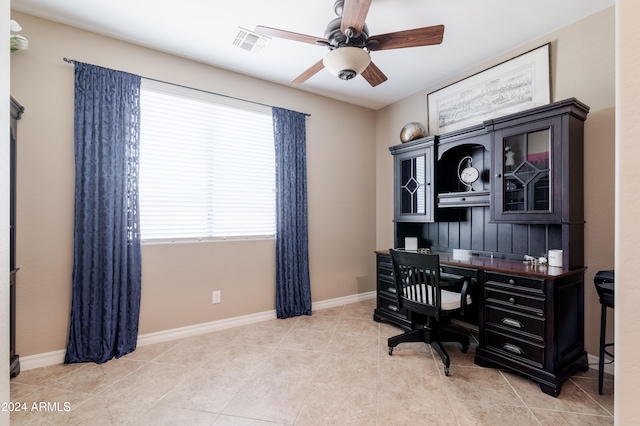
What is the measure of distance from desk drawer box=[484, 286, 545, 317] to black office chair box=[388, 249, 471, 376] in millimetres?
176

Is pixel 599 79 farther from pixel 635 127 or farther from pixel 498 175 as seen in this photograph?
pixel 635 127

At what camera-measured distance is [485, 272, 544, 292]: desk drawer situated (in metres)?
1.97

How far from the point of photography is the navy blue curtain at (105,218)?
7.54ft

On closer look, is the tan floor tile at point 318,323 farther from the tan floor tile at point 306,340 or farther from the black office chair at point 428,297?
the black office chair at point 428,297

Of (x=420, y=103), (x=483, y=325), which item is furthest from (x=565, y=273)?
(x=420, y=103)

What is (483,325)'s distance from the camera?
2252mm

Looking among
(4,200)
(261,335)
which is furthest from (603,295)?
(4,200)

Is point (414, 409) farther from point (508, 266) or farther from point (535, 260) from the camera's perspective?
point (535, 260)

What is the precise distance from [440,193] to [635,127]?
2554mm

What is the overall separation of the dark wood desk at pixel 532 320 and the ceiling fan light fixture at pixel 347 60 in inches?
71.5

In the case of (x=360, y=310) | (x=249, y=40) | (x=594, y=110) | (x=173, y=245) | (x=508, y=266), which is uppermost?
(x=249, y=40)

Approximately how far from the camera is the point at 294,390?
1.93 metres

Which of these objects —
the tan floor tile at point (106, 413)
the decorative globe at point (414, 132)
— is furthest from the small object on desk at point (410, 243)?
the tan floor tile at point (106, 413)

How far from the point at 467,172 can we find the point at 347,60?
71.8 inches
